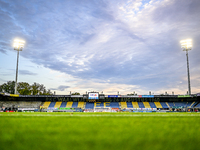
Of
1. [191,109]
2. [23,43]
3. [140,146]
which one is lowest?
[191,109]

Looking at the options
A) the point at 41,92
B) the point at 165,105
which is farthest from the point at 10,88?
the point at 165,105

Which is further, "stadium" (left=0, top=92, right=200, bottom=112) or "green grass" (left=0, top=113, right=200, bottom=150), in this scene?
"stadium" (left=0, top=92, right=200, bottom=112)

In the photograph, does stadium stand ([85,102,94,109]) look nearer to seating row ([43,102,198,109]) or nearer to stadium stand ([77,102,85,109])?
seating row ([43,102,198,109])

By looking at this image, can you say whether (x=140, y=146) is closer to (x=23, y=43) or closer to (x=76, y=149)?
(x=76, y=149)

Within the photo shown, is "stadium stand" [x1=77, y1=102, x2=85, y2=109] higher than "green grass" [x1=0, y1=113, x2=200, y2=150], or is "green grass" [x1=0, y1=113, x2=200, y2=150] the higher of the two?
"green grass" [x1=0, y1=113, x2=200, y2=150]

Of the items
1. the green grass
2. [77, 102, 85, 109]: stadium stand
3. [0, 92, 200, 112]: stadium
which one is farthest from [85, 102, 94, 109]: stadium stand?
the green grass

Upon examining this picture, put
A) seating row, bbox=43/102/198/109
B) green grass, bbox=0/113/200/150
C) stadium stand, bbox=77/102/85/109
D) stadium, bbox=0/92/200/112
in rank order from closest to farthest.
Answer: green grass, bbox=0/113/200/150 < stadium, bbox=0/92/200/112 < seating row, bbox=43/102/198/109 < stadium stand, bbox=77/102/85/109

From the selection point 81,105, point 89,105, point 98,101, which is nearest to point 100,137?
point 89,105

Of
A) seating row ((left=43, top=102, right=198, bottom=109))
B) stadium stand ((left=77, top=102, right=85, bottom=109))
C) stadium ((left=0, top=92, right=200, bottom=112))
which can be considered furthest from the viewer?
stadium stand ((left=77, top=102, right=85, bottom=109))

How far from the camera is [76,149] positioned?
299 cm

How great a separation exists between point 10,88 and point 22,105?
169ft

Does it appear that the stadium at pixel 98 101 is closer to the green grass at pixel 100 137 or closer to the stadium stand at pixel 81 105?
A: the stadium stand at pixel 81 105

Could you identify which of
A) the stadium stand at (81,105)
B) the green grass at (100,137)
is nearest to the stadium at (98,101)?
the stadium stand at (81,105)

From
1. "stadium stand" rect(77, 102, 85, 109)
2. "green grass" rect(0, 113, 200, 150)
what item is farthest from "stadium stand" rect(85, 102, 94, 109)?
"green grass" rect(0, 113, 200, 150)
